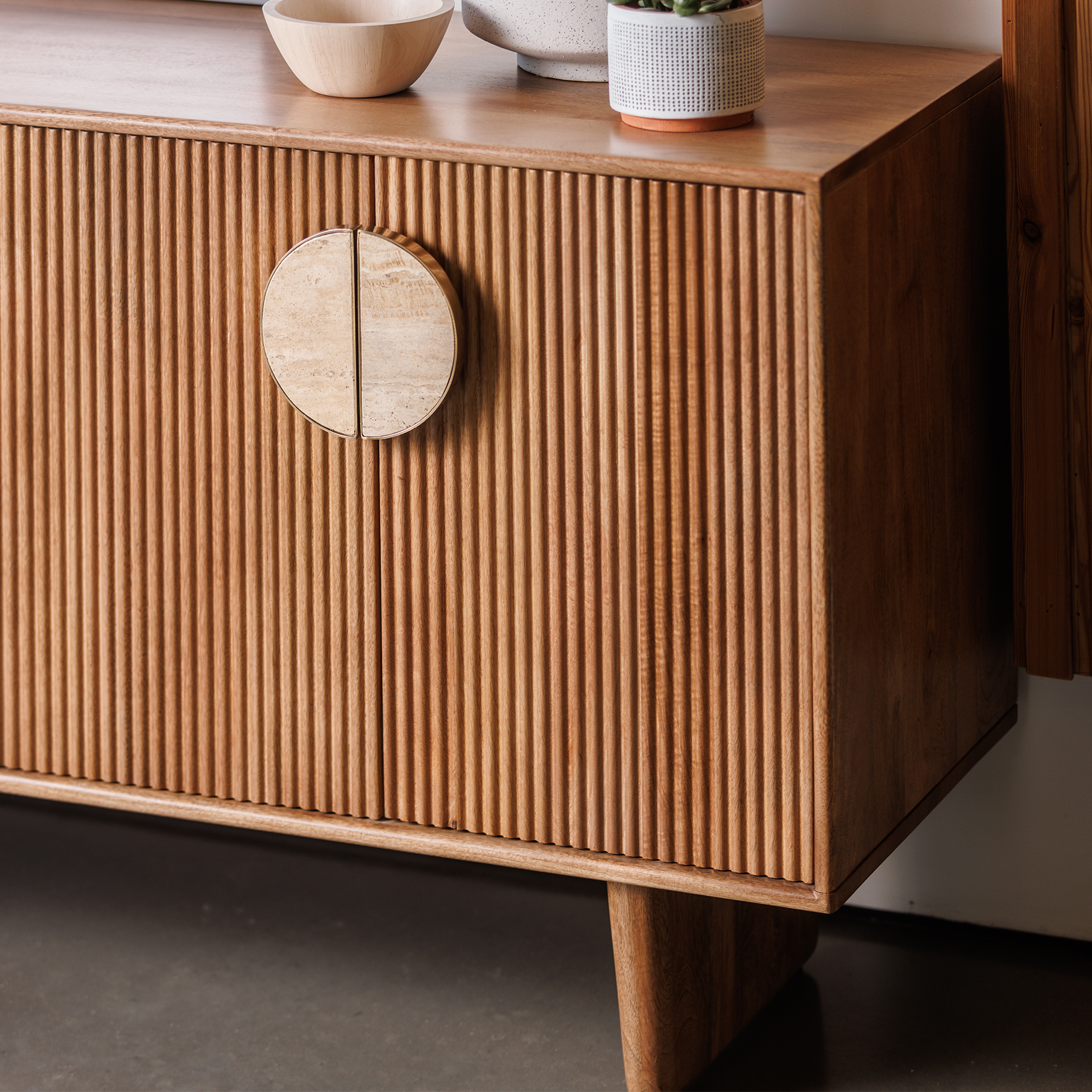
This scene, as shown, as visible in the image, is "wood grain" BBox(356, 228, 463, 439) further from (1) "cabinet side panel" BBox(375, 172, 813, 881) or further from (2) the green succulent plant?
(2) the green succulent plant

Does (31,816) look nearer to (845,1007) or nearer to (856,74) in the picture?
(845,1007)

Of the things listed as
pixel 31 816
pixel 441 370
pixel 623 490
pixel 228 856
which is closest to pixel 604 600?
pixel 623 490

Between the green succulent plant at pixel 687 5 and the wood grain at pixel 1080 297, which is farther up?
the green succulent plant at pixel 687 5

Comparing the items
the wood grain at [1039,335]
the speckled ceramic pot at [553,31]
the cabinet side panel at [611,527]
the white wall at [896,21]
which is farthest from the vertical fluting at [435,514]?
the white wall at [896,21]

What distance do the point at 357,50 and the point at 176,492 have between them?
0.40 meters

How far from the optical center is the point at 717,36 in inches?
50.6

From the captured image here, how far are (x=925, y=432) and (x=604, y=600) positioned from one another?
321 millimetres

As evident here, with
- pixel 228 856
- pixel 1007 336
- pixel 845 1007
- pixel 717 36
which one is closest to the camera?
pixel 717 36

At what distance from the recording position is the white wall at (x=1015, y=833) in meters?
1.72

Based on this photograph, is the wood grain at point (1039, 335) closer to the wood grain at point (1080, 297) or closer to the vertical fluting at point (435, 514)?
the wood grain at point (1080, 297)

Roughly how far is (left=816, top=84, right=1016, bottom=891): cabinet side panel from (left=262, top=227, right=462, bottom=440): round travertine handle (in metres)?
0.31

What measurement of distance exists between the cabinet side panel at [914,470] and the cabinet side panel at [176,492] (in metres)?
0.39

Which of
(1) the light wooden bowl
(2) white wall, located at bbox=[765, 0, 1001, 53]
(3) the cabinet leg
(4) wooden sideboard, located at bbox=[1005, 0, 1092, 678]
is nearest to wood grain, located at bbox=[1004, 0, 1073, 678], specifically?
(4) wooden sideboard, located at bbox=[1005, 0, 1092, 678]

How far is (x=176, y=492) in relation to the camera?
1.44 m
